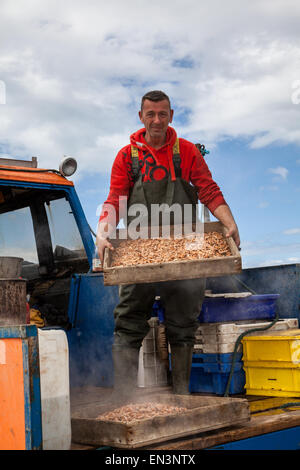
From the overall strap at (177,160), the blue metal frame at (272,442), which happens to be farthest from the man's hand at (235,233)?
the blue metal frame at (272,442)

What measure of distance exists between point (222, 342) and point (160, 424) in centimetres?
168

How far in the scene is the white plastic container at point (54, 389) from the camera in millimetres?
2479

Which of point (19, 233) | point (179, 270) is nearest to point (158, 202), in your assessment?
point (179, 270)

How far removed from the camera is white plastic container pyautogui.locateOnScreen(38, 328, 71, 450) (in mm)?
2479

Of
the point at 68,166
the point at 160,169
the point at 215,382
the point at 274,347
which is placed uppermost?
the point at 68,166

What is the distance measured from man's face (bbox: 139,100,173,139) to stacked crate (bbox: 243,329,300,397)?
1881 millimetres

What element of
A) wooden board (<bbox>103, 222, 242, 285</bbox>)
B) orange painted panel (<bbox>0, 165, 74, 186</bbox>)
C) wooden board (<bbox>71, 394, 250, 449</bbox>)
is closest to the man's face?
wooden board (<bbox>103, 222, 242, 285</bbox>)

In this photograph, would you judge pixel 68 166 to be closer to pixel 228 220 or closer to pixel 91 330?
pixel 91 330

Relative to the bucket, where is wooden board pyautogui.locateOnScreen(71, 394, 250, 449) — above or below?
below

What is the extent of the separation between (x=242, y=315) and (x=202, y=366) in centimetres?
61

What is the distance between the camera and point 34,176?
193 inches

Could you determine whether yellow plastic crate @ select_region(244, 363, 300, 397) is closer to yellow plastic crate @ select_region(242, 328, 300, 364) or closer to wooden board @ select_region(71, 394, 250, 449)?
yellow plastic crate @ select_region(242, 328, 300, 364)

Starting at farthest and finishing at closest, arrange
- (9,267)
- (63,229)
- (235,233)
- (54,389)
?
(63,229)
(235,233)
(9,267)
(54,389)

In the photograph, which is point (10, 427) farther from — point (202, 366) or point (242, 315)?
point (242, 315)
